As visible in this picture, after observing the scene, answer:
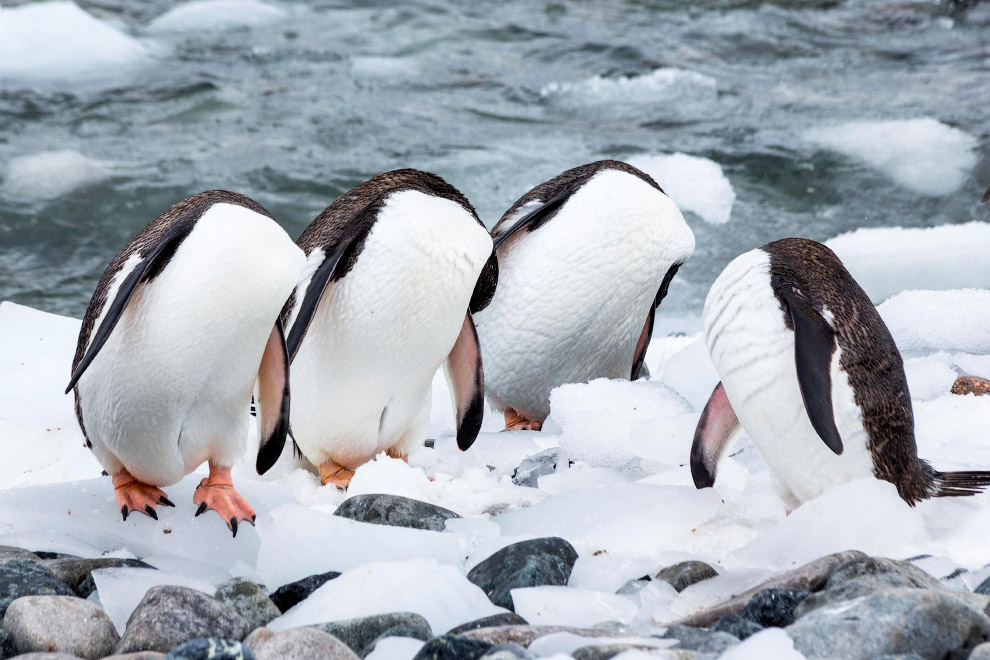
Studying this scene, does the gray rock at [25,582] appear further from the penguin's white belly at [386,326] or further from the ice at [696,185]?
the ice at [696,185]

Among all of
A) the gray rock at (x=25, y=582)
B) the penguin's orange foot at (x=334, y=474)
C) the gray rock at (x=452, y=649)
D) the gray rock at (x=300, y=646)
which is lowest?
the penguin's orange foot at (x=334, y=474)

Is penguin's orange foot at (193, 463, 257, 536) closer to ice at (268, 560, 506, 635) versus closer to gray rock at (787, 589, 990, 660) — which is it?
ice at (268, 560, 506, 635)

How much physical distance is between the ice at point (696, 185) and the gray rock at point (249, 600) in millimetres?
4694

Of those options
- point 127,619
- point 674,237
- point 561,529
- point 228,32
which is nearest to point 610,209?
point 674,237

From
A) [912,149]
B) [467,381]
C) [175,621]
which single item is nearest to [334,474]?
[467,381]

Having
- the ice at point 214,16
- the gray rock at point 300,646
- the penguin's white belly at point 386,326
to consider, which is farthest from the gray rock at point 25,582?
the ice at point 214,16

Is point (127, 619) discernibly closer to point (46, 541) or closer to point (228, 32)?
point (46, 541)

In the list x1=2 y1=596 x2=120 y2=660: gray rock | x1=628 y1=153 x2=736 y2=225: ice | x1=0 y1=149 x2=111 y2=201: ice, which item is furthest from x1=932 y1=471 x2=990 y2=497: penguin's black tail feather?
x1=0 y1=149 x2=111 y2=201: ice

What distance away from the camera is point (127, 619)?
1.84 meters

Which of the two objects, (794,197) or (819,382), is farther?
(794,197)

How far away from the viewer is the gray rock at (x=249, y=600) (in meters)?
1.87

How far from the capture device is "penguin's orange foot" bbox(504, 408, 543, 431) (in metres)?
3.44

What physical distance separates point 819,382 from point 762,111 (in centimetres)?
710

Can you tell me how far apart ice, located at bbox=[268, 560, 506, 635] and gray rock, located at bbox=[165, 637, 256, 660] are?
14.4 inches
